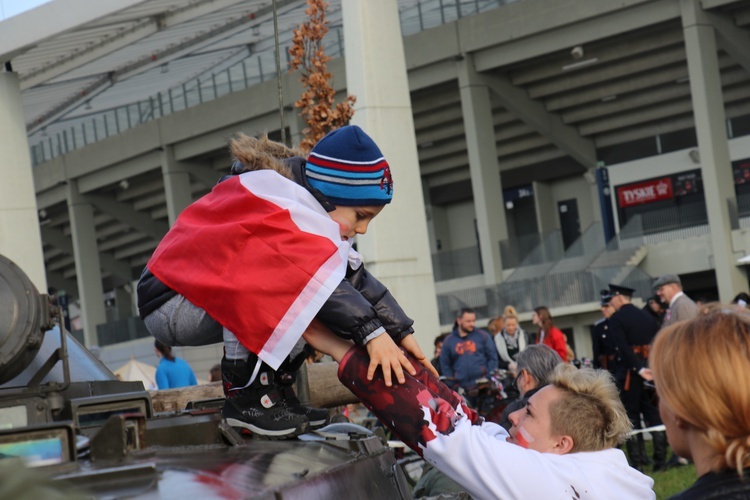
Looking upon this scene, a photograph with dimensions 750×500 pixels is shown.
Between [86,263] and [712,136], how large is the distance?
26.1 m

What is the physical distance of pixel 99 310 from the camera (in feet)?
164

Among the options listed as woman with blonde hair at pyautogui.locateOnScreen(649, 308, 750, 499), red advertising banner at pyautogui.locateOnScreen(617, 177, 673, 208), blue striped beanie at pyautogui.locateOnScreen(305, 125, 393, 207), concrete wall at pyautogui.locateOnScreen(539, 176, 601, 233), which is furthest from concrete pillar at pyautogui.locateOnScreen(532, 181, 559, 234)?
woman with blonde hair at pyautogui.locateOnScreen(649, 308, 750, 499)

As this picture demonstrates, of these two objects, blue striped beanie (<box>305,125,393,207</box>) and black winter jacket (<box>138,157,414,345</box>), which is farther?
blue striped beanie (<box>305,125,393,207</box>)

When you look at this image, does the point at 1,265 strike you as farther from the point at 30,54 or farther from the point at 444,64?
the point at 444,64

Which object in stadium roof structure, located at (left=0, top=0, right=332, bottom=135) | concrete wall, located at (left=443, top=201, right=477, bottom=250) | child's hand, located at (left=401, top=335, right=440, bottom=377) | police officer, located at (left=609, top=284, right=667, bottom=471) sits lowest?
police officer, located at (left=609, top=284, right=667, bottom=471)

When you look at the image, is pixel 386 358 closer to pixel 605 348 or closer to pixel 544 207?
pixel 605 348

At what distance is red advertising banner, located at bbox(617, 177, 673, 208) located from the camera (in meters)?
39.5

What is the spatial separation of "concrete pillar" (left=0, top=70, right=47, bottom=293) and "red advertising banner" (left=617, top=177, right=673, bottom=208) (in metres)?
21.4

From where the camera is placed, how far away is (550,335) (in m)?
15.2

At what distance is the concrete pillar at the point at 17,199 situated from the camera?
923 inches

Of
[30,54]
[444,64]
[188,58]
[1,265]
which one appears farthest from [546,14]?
[1,265]

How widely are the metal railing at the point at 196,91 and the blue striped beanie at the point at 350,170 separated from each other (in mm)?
28640

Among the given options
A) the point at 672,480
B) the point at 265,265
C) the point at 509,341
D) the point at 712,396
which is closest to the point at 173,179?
the point at 509,341

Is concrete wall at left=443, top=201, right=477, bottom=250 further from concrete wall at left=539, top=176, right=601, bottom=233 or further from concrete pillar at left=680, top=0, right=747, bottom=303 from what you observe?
concrete pillar at left=680, top=0, right=747, bottom=303
